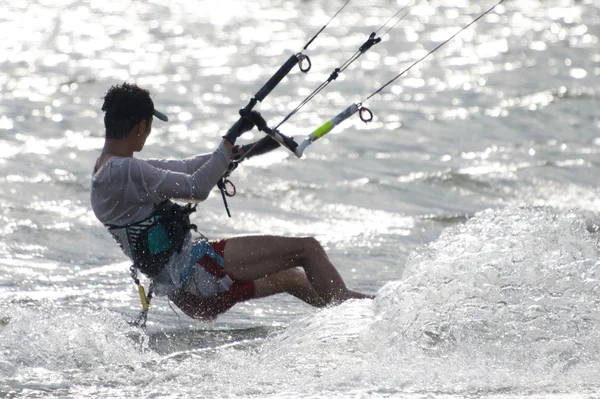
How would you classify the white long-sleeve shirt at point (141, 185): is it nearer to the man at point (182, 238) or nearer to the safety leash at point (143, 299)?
the man at point (182, 238)

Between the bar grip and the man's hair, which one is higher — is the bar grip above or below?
above

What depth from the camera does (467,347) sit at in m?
5.98

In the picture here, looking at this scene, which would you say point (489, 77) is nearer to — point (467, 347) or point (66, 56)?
point (66, 56)

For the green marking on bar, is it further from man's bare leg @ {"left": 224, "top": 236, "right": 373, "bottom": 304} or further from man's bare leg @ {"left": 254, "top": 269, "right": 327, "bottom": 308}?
man's bare leg @ {"left": 254, "top": 269, "right": 327, "bottom": 308}

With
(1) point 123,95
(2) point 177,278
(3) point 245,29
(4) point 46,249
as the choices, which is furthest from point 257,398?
(3) point 245,29

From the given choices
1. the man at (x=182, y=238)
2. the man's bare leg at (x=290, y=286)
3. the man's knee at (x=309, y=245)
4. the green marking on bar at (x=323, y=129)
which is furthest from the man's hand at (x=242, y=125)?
the man's bare leg at (x=290, y=286)

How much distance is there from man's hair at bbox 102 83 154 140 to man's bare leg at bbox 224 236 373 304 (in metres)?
0.91

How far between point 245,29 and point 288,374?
21.2m

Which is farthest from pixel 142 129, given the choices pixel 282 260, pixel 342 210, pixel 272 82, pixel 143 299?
pixel 342 210

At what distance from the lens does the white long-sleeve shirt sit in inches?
236

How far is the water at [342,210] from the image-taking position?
5.80 m

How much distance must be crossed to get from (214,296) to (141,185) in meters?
0.82

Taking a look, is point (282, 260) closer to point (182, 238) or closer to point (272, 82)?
point (182, 238)

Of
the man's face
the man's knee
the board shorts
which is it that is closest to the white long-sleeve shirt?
the man's face
